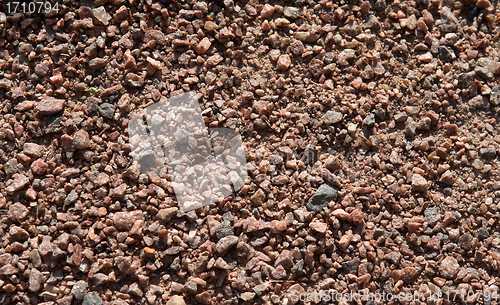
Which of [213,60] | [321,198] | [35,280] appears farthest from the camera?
[213,60]

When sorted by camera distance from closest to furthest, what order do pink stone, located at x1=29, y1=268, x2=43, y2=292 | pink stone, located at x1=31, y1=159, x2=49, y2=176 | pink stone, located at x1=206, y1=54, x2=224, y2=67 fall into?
pink stone, located at x1=29, y1=268, x2=43, y2=292 < pink stone, located at x1=31, y1=159, x2=49, y2=176 < pink stone, located at x1=206, y1=54, x2=224, y2=67

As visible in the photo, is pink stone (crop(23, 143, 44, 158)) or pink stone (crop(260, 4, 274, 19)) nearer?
pink stone (crop(23, 143, 44, 158))

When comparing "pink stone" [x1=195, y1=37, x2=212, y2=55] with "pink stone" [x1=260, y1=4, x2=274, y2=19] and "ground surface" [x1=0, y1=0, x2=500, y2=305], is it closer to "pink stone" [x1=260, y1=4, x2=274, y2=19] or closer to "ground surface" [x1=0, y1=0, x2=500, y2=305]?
"ground surface" [x1=0, y1=0, x2=500, y2=305]

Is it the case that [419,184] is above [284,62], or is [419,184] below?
below

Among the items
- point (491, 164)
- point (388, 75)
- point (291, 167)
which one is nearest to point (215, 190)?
point (291, 167)

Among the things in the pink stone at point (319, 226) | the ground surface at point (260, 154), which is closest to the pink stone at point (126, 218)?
the ground surface at point (260, 154)

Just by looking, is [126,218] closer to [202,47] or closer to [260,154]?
[260,154]

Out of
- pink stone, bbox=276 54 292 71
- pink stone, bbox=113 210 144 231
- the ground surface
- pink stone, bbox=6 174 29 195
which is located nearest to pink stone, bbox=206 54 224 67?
the ground surface

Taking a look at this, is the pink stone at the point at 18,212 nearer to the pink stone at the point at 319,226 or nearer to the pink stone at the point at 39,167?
the pink stone at the point at 39,167

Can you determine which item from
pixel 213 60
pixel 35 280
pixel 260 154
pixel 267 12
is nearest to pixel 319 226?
pixel 260 154
